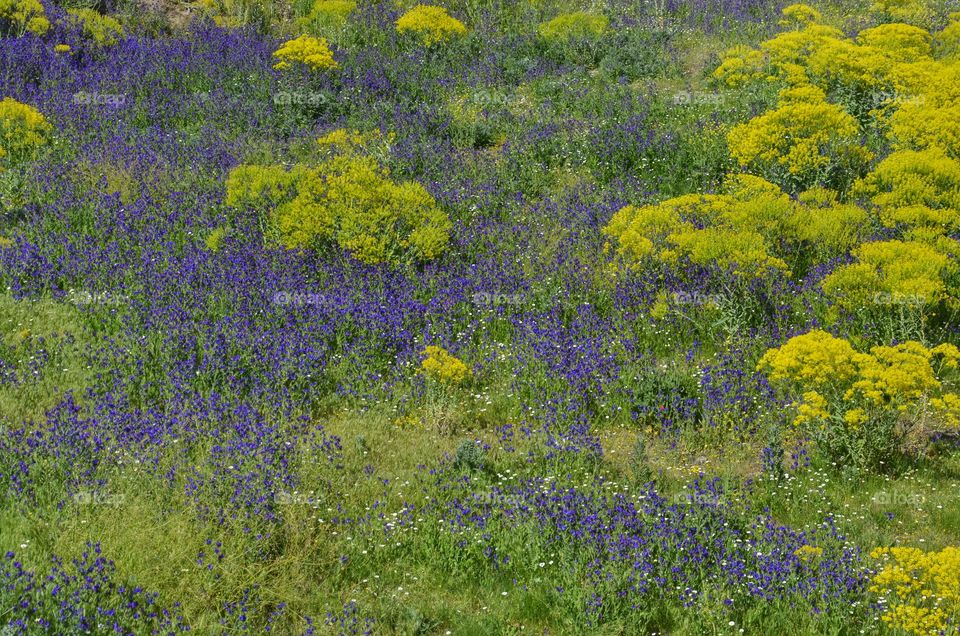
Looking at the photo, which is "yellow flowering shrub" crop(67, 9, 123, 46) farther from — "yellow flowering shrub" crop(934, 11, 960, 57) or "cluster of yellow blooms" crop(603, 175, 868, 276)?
"yellow flowering shrub" crop(934, 11, 960, 57)

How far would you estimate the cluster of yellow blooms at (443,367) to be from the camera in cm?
836

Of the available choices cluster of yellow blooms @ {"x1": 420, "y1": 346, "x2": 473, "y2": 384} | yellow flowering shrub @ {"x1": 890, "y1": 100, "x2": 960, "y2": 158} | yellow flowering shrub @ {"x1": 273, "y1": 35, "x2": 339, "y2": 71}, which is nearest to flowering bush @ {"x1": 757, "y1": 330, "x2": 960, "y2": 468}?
cluster of yellow blooms @ {"x1": 420, "y1": 346, "x2": 473, "y2": 384}

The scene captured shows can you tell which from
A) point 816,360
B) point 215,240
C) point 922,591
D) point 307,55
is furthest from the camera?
point 307,55

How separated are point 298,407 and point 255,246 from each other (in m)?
3.69

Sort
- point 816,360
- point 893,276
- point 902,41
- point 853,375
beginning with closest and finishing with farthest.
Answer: point 816,360 < point 853,375 < point 893,276 < point 902,41

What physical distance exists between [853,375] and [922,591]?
2.59m

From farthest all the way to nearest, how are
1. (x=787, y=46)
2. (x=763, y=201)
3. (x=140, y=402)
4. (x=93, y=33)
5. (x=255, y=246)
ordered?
1. (x=93, y=33)
2. (x=787, y=46)
3. (x=255, y=246)
4. (x=763, y=201)
5. (x=140, y=402)

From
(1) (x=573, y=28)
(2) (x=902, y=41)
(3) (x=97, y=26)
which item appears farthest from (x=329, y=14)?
(2) (x=902, y=41)

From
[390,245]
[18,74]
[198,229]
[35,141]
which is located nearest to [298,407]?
[390,245]

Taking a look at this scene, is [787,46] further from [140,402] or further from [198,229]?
[140,402]

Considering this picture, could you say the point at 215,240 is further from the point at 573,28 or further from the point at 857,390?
the point at 573,28

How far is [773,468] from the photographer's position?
7.43 meters

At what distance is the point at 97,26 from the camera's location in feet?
60.5

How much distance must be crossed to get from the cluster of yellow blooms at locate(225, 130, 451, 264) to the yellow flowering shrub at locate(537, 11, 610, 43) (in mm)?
8859
